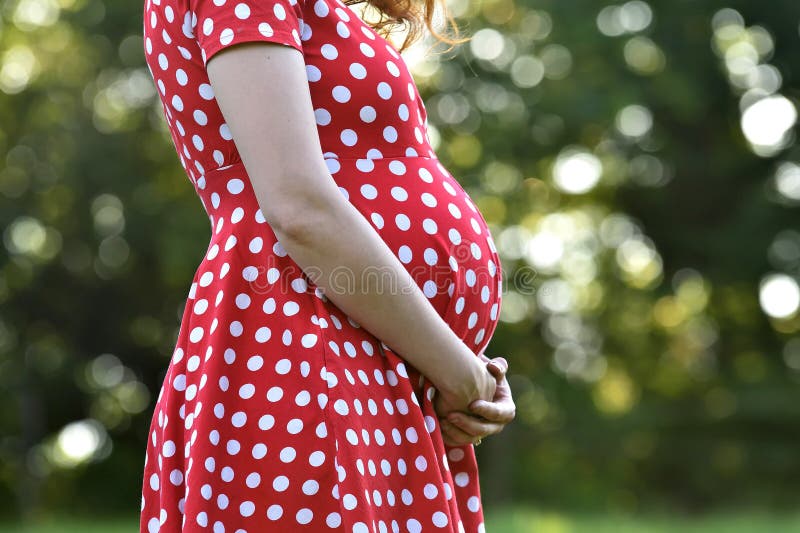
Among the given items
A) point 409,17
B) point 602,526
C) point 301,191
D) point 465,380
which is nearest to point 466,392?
point 465,380

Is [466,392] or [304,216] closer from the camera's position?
[304,216]

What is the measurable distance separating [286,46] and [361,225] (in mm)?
225

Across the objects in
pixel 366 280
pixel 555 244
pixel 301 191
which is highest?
pixel 301 191

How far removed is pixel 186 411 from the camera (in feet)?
4.05

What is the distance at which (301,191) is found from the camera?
3.76ft

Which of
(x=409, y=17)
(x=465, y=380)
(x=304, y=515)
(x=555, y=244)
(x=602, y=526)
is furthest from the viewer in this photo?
(x=555, y=244)

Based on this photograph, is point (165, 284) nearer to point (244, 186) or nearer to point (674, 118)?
point (674, 118)

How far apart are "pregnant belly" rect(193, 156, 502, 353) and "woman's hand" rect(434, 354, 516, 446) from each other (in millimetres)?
115

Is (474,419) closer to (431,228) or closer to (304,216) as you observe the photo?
(431,228)

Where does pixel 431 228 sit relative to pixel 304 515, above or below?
above

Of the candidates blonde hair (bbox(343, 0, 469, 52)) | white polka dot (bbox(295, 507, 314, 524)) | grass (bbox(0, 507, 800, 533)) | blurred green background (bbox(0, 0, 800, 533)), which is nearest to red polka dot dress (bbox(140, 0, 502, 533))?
white polka dot (bbox(295, 507, 314, 524))

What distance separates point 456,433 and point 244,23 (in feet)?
1.90

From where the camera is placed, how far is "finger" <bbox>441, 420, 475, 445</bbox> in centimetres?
129

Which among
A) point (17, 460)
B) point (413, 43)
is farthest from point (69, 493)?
point (413, 43)
